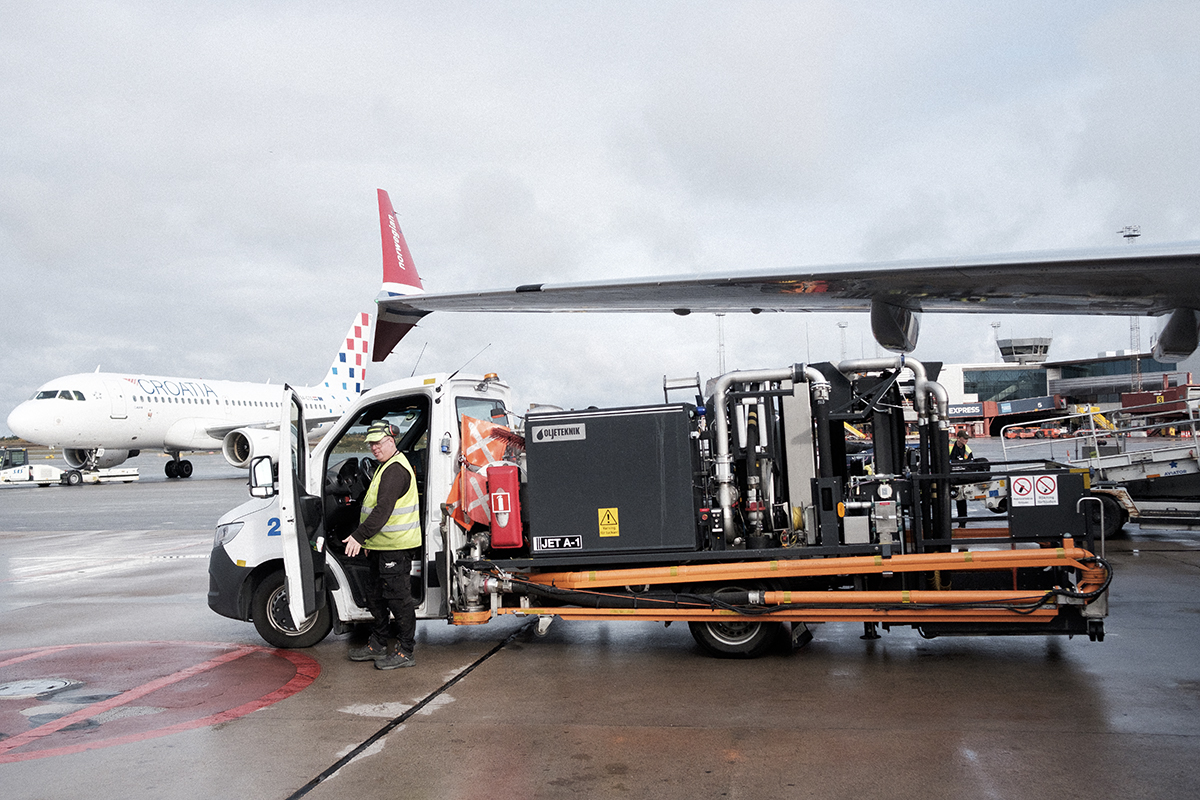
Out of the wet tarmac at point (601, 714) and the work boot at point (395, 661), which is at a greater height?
the work boot at point (395, 661)

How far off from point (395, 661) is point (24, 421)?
29067mm

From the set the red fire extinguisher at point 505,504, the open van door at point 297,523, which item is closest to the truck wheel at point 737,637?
the red fire extinguisher at point 505,504

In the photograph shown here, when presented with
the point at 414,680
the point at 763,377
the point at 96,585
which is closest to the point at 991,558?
the point at 763,377

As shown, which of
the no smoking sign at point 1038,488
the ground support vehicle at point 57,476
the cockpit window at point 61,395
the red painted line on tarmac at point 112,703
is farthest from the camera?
the ground support vehicle at point 57,476

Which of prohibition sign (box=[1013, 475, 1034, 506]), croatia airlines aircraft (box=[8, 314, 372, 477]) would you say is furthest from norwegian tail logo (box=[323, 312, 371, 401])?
prohibition sign (box=[1013, 475, 1034, 506])

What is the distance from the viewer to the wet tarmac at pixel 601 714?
4301 mm

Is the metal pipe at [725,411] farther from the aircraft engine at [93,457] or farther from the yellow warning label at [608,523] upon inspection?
the aircraft engine at [93,457]

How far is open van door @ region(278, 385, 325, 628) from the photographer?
6422 mm

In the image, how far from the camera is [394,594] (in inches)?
263

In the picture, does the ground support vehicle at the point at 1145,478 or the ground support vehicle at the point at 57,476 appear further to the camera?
the ground support vehicle at the point at 57,476

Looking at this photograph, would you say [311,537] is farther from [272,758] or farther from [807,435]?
[807,435]

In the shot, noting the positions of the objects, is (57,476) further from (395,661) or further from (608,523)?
(608,523)

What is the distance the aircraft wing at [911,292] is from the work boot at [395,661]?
96.8 inches

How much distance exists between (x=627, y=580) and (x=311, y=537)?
7.84 ft
